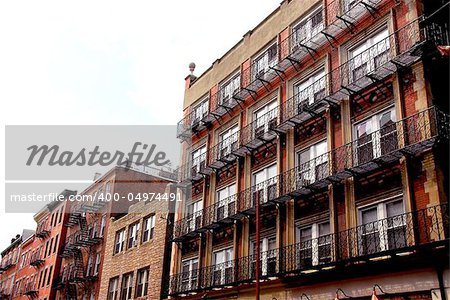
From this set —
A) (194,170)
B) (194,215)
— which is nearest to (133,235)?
(194,170)

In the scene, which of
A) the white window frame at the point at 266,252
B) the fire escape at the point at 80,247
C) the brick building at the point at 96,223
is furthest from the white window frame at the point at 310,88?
the fire escape at the point at 80,247

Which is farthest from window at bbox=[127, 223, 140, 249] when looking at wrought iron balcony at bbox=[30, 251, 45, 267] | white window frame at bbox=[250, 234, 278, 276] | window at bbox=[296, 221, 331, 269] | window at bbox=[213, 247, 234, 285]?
wrought iron balcony at bbox=[30, 251, 45, 267]

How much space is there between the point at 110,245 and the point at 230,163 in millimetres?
14701

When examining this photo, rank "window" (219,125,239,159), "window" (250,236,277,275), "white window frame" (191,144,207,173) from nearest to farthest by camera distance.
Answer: "window" (250,236,277,275) < "window" (219,125,239,159) < "white window frame" (191,144,207,173)

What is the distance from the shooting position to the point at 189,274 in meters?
25.0

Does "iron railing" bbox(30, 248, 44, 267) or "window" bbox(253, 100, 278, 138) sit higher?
"window" bbox(253, 100, 278, 138)

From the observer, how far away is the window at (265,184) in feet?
69.4

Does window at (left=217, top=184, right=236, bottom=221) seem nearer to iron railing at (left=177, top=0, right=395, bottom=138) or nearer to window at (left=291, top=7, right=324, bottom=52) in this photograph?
iron railing at (left=177, top=0, right=395, bottom=138)

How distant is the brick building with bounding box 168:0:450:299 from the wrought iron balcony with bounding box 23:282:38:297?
102 feet

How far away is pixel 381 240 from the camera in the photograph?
50.2 ft

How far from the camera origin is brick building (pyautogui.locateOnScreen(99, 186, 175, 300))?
2805 centimetres

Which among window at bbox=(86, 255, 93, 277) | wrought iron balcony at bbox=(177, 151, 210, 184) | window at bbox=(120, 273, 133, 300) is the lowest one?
window at bbox=(120, 273, 133, 300)

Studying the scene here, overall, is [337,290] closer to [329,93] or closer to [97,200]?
[329,93]

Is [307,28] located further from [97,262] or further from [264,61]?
[97,262]
